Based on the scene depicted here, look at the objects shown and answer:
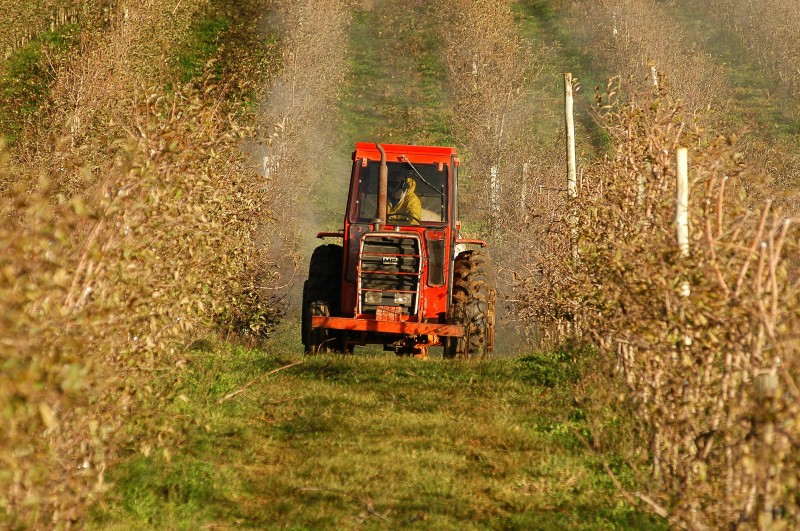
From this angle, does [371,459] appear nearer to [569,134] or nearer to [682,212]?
[682,212]

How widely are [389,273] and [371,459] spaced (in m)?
4.91

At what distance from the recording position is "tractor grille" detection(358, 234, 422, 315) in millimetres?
11688

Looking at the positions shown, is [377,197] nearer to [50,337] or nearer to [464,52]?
[50,337]

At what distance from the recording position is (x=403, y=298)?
11.8 metres

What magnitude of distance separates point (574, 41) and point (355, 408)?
42364mm

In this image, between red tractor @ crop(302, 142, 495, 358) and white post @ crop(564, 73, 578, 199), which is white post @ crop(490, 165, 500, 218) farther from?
red tractor @ crop(302, 142, 495, 358)

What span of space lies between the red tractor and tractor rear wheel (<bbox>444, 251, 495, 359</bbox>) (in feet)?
0.04

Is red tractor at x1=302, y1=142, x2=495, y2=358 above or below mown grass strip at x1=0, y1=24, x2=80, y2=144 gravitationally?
below

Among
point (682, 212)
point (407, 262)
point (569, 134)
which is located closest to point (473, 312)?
point (407, 262)

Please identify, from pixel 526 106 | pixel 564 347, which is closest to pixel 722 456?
pixel 564 347

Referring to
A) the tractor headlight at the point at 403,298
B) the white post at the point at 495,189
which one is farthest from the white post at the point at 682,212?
the white post at the point at 495,189

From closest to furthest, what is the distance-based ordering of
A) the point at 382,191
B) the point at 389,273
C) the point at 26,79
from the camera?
the point at 389,273
the point at 382,191
the point at 26,79

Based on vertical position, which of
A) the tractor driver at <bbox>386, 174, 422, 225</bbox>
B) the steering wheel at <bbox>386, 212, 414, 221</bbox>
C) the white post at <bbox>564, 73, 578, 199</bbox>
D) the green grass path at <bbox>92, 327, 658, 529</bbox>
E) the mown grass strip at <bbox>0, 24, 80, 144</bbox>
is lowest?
the green grass path at <bbox>92, 327, 658, 529</bbox>

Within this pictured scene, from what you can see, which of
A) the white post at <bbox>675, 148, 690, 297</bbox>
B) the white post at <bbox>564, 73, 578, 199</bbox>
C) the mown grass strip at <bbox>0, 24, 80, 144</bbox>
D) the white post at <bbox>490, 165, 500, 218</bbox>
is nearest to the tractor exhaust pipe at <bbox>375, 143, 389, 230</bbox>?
the white post at <bbox>564, 73, 578, 199</bbox>
